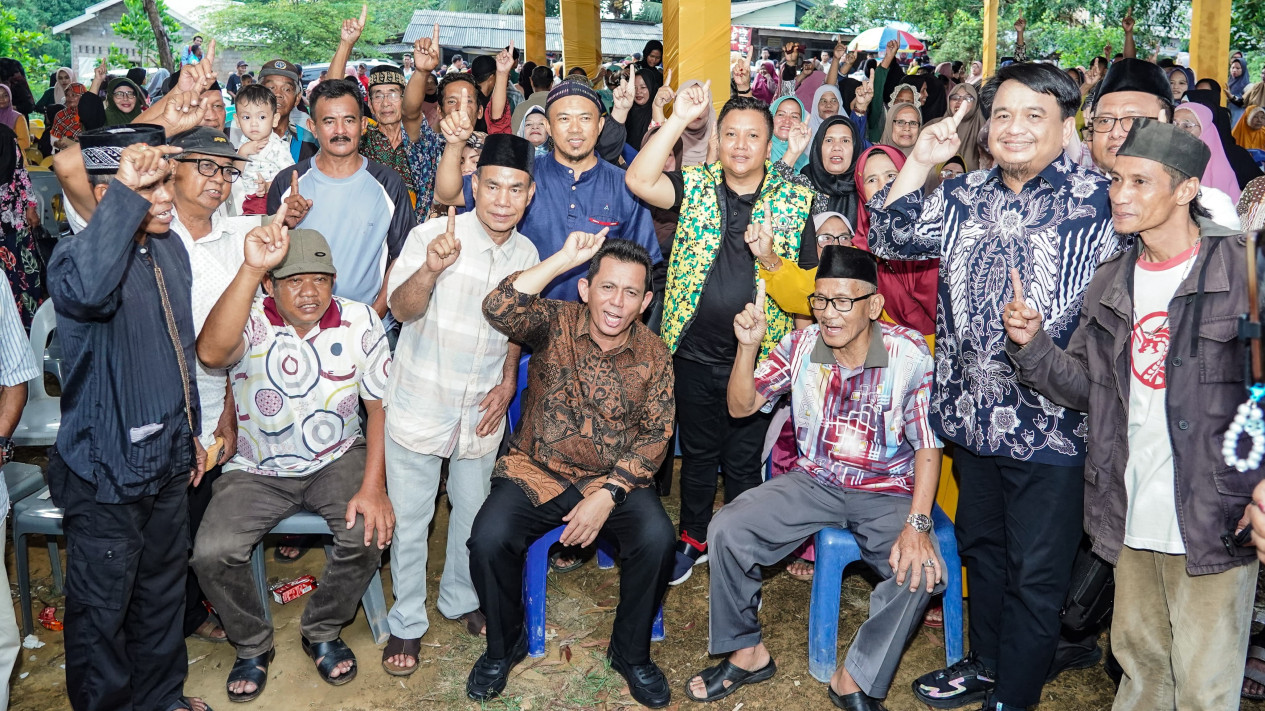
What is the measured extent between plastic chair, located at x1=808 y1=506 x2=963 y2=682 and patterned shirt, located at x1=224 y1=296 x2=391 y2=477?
6.32 feet

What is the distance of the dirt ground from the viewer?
11.5 ft

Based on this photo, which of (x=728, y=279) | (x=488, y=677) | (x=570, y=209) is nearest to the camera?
(x=488, y=677)

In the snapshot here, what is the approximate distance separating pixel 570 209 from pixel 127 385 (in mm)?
1954

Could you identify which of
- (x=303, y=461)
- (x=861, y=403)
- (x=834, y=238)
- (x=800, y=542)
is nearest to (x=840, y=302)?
(x=861, y=403)

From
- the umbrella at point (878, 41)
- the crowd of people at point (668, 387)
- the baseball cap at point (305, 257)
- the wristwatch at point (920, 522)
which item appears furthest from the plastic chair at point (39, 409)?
the umbrella at point (878, 41)

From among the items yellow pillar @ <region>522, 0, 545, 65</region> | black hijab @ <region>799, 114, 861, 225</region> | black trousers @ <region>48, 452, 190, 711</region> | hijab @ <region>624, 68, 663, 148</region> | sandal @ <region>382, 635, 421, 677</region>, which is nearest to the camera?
black trousers @ <region>48, 452, 190, 711</region>

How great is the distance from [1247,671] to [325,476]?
144 inches

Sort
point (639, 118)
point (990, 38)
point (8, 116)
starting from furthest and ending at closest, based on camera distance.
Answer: point (990, 38) → point (8, 116) → point (639, 118)

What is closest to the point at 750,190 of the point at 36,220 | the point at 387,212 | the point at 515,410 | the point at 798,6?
the point at 515,410

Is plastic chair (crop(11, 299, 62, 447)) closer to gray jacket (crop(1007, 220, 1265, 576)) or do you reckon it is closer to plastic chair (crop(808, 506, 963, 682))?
plastic chair (crop(808, 506, 963, 682))

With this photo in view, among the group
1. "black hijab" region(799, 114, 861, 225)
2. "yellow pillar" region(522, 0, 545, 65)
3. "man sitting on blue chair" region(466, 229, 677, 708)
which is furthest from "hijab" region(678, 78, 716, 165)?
"yellow pillar" region(522, 0, 545, 65)

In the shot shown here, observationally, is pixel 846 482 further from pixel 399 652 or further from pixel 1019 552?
pixel 399 652

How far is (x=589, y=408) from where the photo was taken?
12.1 ft

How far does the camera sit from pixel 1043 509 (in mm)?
3096
